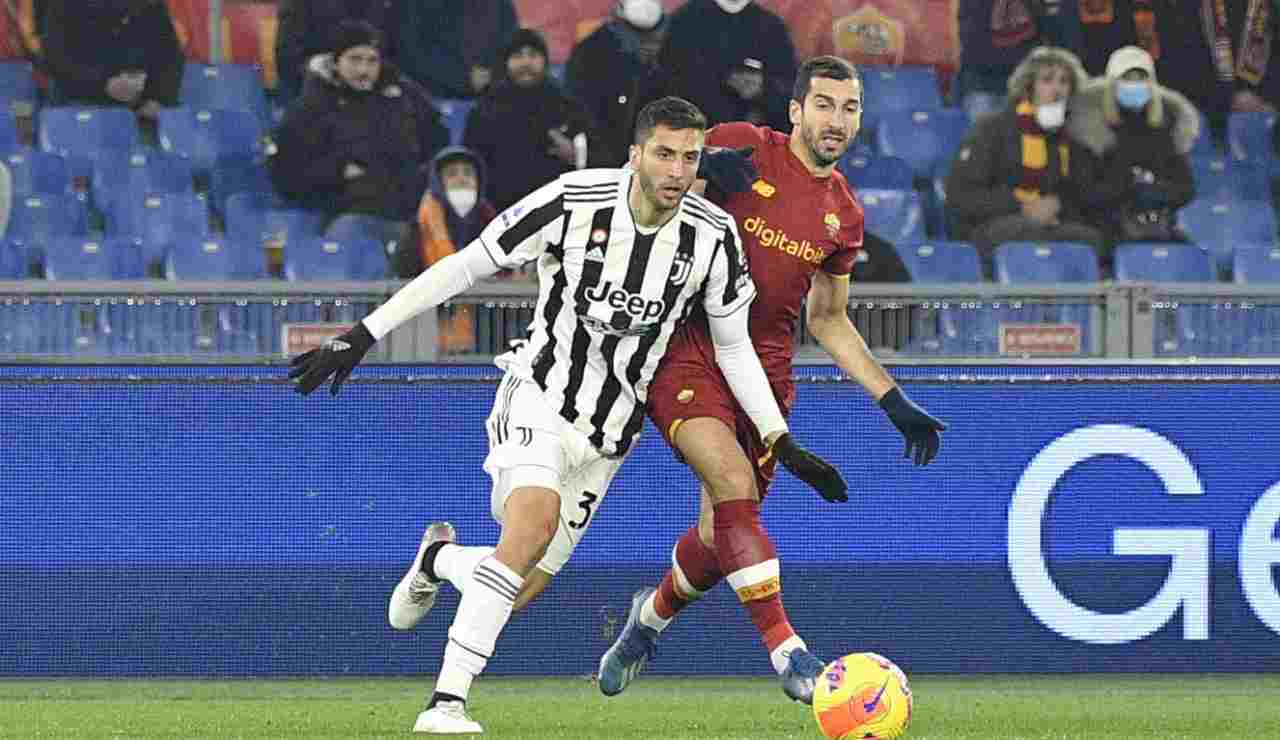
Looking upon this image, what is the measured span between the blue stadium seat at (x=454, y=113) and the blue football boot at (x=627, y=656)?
23.0ft

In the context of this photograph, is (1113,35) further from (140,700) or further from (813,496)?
(140,700)

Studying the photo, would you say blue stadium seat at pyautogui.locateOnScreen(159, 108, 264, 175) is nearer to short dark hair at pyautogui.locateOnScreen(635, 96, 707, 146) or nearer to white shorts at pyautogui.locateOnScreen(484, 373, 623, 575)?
white shorts at pyautogui.locateOnScreen(484, 373, 623, 575)

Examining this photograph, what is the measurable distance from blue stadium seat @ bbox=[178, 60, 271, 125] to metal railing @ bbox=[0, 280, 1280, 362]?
17.5 feet

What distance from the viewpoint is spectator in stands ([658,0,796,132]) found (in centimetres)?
1441

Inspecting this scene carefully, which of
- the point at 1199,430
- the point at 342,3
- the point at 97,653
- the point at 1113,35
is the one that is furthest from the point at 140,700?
the point at 1113,35

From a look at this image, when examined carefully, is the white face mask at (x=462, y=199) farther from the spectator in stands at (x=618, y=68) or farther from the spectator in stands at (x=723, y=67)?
the spectator in stands at (x=723, y=67)

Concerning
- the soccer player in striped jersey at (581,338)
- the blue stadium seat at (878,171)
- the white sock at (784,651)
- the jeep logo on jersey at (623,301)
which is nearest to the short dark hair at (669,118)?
the soccer player in striped jersey at (581,338)

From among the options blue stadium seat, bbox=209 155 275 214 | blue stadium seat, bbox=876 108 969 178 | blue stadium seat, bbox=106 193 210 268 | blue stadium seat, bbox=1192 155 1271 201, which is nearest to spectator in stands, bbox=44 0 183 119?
blue stadium seat, bbox=209 155 275 214

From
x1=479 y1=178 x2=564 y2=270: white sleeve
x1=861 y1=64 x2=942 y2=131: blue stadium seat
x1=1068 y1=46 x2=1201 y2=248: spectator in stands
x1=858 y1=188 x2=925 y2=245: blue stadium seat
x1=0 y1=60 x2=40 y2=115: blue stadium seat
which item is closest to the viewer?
x1=479 y1=178 x2=564 y2=270: white sleeve

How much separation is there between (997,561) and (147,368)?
3.74 metres

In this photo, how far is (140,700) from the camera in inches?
385

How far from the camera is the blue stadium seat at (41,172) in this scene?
49.3 feet

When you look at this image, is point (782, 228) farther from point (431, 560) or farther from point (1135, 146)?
point (1135, 146)

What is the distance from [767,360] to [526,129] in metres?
5.73
